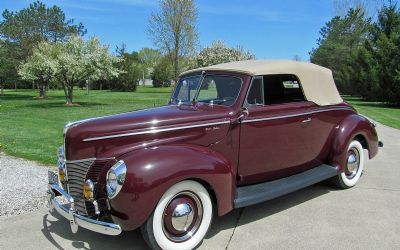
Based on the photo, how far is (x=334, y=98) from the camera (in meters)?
6.23

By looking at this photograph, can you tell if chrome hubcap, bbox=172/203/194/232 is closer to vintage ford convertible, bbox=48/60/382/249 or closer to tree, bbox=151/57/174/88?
vintage ford convertible, bbox=48/60/382/249

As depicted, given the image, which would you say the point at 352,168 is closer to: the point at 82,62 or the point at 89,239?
the point at 89,239

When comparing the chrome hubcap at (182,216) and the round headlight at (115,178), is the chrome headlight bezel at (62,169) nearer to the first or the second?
the round headlight at (115,178)

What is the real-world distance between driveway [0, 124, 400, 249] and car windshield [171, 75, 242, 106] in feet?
4.80

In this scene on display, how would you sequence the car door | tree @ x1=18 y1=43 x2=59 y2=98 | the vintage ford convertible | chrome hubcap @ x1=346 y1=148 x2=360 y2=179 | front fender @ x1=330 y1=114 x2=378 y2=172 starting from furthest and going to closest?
tree @ x1=18 y1=43 x2=59 y2=98, chrome hubcap @ x1=346 y1=148 x2=360 y2=179, front fender @ x1=330 y1=114 x2=378 y2=172, the car door, the vintage ford convertible

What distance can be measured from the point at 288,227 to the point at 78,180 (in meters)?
2.39

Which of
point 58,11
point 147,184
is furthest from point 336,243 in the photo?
point 58,11

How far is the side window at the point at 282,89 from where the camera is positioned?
526 cm

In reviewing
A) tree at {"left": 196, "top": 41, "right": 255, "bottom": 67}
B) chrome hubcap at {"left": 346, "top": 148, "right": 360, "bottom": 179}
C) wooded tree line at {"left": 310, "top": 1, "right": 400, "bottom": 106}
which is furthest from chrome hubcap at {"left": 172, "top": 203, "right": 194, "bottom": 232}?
tree at {"left": 196, "top": 41, "right": 255, "bottom": 67}

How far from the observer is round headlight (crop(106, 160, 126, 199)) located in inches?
145

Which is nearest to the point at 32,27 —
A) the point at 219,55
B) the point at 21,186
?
the point at 219,55

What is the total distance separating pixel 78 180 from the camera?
4.12 m

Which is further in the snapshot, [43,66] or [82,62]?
[43,66]

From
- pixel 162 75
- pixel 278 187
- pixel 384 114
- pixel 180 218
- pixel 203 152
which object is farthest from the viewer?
pixel 162 75
